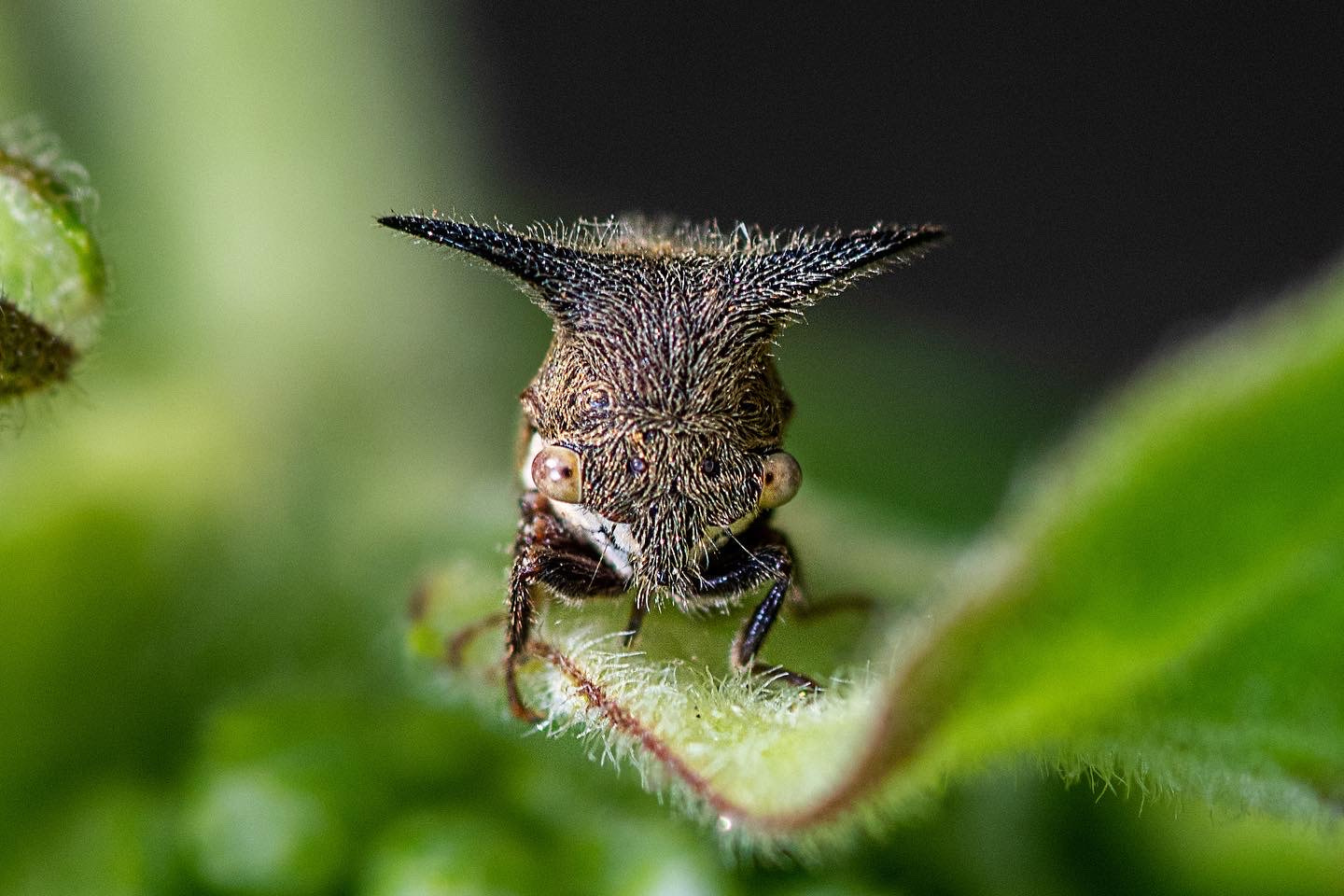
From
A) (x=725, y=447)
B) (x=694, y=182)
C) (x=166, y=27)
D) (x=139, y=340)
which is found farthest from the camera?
(x=694, y=182)

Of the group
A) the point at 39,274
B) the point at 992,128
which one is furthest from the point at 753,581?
the point at 992,128

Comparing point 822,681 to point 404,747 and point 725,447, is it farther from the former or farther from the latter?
point 404,747

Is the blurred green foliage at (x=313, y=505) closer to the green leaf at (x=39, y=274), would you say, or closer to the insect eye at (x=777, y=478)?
the green leaf at (x=39, y=274)

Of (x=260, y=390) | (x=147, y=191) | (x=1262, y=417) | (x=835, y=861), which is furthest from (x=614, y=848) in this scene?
(x=147, y=191)

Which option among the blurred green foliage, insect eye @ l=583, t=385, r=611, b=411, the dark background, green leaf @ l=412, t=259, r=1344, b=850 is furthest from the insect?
the dark background

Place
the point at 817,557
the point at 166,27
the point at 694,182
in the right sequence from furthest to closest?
the point at 694,182
the point at 166,27
the point at 817,557

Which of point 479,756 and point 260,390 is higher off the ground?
point 260,390
